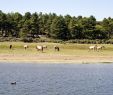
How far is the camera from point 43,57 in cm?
6638

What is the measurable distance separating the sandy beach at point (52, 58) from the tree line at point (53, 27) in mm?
46778

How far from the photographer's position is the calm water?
33750 millimetres

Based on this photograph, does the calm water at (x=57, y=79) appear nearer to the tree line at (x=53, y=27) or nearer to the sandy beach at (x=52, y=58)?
the sandy beach at (x=52, y=58)

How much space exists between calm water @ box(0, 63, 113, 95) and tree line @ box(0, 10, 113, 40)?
59.3 m

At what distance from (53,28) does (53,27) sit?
1.04 feet

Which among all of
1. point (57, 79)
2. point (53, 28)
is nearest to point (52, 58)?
point (57, 79)

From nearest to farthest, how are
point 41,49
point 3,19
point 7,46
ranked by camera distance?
point 41,49
point 7,46
point 3,19

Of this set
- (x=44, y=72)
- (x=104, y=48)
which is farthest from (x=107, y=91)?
(x=104, y=48)

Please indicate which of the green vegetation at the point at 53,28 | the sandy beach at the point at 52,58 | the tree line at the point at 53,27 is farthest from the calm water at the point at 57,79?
the tree line at the point at 53,27

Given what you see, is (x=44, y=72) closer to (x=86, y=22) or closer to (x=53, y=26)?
(x=53, y=26)

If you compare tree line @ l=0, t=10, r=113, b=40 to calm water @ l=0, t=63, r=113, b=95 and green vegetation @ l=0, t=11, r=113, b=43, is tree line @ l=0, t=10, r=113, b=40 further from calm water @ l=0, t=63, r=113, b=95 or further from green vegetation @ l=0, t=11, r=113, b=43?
calm water @ l=0, t=63, r=113, b=95

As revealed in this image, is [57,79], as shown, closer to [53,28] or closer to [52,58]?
[52,58]

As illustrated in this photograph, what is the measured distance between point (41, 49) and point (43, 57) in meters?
9.79

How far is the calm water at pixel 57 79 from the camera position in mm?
33750
